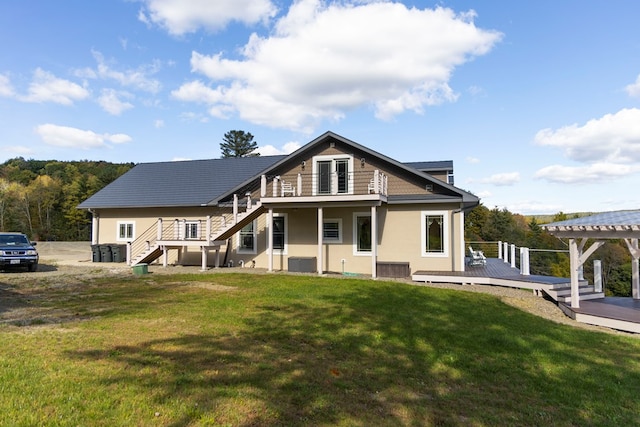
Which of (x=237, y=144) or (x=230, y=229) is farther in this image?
(x=237, y=144)

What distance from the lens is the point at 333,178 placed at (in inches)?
656

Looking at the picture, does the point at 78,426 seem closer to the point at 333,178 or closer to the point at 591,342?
the point at 591,342

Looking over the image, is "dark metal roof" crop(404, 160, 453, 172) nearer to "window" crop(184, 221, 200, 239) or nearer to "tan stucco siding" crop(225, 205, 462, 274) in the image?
"tan stucco siding" crop(225, 205, 462, 274)

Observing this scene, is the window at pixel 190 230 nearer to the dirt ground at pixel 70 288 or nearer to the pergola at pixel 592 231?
the dirt ground at pixel 70 288

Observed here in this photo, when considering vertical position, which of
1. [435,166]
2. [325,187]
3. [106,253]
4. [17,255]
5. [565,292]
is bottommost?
[565,292]

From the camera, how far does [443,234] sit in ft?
50.5

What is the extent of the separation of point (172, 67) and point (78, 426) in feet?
57.2

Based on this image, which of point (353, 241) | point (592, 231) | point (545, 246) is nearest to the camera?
point (592, 231)

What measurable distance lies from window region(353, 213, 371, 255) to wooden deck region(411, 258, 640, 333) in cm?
264

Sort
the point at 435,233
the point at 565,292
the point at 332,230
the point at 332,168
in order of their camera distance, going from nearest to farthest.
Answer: the point at 565,292 < the point at 435,233 < the point at 332,230 < the point at 332,168

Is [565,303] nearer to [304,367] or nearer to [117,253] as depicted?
[304,367]

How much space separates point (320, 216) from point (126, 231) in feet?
40.2

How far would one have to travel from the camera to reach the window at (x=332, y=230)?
659 inches

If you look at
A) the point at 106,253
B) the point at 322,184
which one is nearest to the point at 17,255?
the point at 106,253
